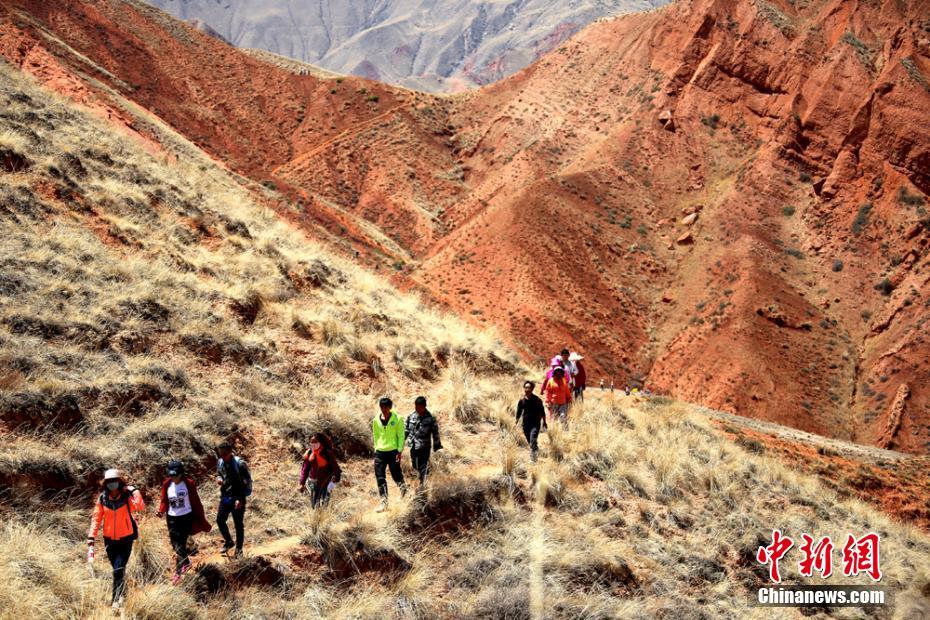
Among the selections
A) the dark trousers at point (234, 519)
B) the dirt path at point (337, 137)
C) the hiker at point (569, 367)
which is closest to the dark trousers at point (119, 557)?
the dark trousers at point (234, 519)

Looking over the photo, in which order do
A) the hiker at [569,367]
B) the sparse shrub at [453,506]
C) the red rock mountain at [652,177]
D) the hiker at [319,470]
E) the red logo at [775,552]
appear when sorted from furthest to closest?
1. the red rock mountain at [652,177]
2. the hiker at [569,367]
3. the red logo at [775,552]
4. the sparse shrub at [453,506]
5. the hiker at [319,470]

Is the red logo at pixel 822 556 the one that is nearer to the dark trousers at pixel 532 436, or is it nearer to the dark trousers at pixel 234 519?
the dark trousers at pixel 532 436

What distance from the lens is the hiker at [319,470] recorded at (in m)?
6.94

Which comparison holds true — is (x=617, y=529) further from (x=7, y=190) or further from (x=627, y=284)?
(x=627, y=284)

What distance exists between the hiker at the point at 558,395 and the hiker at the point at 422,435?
3196mm

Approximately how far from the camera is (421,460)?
7898 millimetres

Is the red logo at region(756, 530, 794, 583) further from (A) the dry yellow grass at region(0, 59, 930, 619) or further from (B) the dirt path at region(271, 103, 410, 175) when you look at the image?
(B) the dirt path at region(271, 103, 410, 175)

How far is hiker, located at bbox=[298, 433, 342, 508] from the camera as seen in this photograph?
6938 millimetres

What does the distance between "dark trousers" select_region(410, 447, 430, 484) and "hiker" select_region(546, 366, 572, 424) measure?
127 inches

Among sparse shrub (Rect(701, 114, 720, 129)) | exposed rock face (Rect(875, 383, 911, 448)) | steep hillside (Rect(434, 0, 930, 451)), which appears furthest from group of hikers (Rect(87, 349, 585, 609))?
sparse shrub (Rect(701, 114, 720, 129))

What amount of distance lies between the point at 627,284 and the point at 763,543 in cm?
2255

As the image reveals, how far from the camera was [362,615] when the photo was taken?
585 cm

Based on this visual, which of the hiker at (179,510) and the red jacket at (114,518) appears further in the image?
the hiker at (179,510)

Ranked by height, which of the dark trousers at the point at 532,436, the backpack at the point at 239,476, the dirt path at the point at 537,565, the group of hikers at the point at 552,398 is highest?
the group of hikers at the point at 552,398
